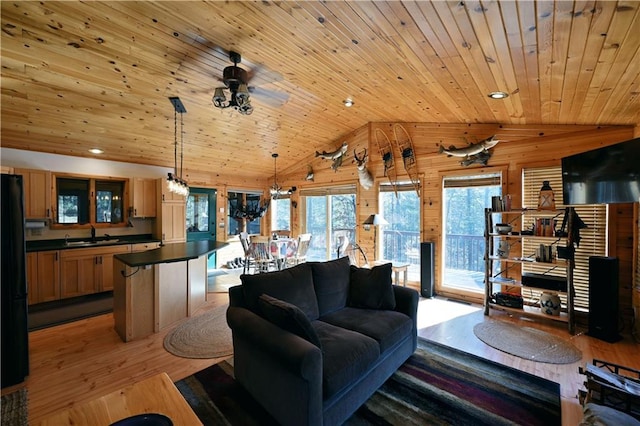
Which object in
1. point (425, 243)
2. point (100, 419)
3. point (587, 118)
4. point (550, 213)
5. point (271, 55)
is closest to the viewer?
point (100, 419)

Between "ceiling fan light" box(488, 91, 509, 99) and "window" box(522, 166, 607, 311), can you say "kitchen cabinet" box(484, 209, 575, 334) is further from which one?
"ceiling fan light" box(488, 91, 509, 99)

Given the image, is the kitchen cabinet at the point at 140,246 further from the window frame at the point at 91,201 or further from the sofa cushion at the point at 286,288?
the sofa cushion at the point at 286,288

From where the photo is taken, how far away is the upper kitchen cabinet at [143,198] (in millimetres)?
5496

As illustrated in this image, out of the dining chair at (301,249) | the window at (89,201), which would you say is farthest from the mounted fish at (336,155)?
the window at (89,201)

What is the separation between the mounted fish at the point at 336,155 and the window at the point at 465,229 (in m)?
1.98

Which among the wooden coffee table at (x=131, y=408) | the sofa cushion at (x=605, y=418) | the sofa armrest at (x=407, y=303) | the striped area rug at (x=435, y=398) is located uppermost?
the sofa armrest at (x=407, y=303)

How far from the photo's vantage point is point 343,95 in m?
3.99

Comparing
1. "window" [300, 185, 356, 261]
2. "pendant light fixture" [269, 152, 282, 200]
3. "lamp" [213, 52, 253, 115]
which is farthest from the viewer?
"window" [300, 185, 356, 261]

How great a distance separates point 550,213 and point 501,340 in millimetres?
2001

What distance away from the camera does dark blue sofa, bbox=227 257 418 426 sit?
1.72 metres

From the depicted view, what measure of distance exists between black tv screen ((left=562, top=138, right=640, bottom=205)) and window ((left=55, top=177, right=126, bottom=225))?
725cm

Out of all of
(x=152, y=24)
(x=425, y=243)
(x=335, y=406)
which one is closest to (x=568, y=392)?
(x=335, y=406)

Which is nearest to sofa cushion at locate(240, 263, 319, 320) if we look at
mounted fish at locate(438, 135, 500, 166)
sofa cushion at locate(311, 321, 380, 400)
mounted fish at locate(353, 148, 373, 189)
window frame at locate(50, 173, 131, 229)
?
sofa cushion at locate(311, 321, 380, 400)

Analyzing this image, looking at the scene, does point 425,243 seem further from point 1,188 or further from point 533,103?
point 1,188
